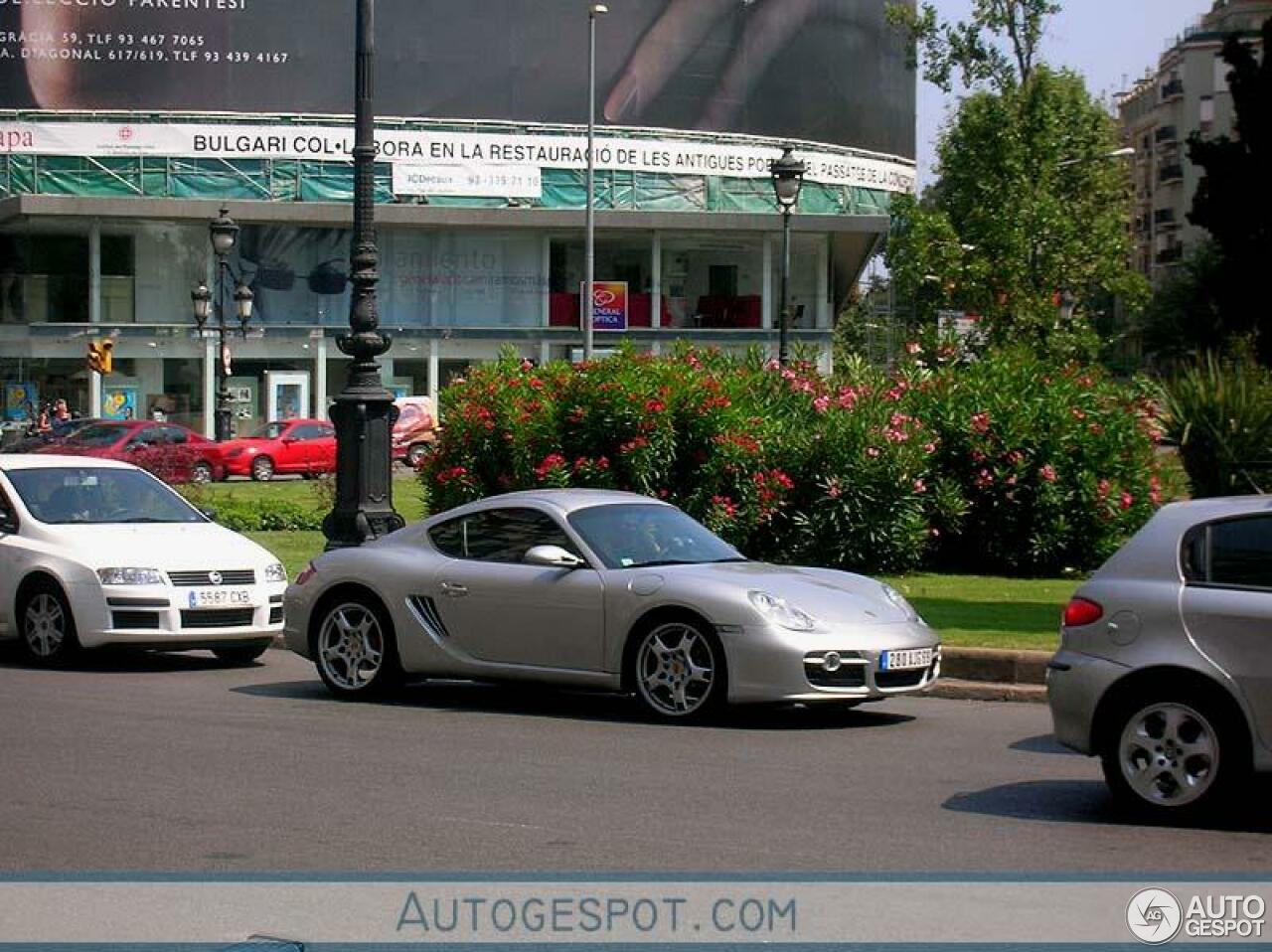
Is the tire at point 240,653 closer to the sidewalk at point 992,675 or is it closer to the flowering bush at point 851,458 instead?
the sidewalk at point 992,675

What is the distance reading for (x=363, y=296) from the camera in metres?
18.9

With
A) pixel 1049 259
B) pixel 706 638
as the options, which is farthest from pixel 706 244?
pixel 706 638

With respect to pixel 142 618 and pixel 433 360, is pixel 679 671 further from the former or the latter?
pixel 433 360

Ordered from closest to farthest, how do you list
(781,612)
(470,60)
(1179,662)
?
(1179,662), (781,612), (470,60)

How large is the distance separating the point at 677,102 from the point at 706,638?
187 ft

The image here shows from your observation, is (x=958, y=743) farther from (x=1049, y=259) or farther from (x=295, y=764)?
(x=1049, y=259)

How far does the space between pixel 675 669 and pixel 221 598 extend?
4.45 m

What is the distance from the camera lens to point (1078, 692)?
909 centimetres

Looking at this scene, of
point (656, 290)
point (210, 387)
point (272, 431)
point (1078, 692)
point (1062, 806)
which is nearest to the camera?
point (1078, 692)

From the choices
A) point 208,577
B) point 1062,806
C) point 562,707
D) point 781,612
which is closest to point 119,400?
point 208,577

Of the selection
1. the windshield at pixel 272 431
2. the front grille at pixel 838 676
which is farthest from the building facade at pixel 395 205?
the front grille at pixel 838 676

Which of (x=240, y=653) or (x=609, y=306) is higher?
(x=609, y=306)

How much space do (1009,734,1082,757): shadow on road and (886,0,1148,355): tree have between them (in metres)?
30.7

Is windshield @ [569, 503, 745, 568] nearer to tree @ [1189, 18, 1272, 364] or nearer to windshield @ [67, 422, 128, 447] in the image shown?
tree @ [1189, 18, 1272, 364]
